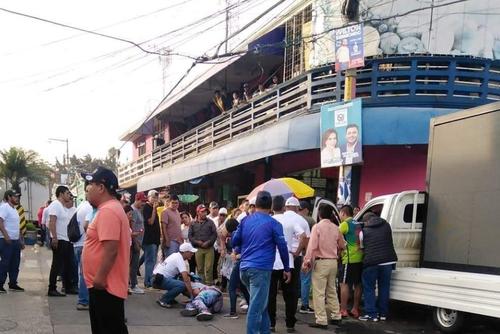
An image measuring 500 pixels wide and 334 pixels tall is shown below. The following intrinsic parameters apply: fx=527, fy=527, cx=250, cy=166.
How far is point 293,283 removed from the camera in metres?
7.05

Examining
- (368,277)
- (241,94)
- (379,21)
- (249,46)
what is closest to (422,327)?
(368,277)

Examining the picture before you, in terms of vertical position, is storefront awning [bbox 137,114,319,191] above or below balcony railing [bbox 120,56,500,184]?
below

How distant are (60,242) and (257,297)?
13.7 feet

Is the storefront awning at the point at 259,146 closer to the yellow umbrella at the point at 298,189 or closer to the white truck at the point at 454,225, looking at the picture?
the yellow umbrella at the point at 298,189

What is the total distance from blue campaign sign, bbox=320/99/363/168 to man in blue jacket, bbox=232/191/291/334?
544cm

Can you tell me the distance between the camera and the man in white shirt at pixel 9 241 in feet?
27.4

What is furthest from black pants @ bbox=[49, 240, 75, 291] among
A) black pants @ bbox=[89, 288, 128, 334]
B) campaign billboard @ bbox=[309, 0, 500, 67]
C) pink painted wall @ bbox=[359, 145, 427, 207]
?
campaign billboard @ bbox=[309, 0, 500, 67]

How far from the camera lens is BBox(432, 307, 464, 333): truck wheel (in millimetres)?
6852

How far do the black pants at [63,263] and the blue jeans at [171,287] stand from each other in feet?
5.53

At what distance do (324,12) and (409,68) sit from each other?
102 inches

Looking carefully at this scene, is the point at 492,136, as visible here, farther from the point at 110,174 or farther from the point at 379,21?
the point at 379,21

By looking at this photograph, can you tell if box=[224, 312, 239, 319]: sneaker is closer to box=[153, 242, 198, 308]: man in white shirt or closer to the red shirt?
box=[153, 242, 198, 308]: man in white shirt

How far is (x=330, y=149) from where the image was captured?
11641mm

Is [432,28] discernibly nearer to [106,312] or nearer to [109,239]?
[109,239]
